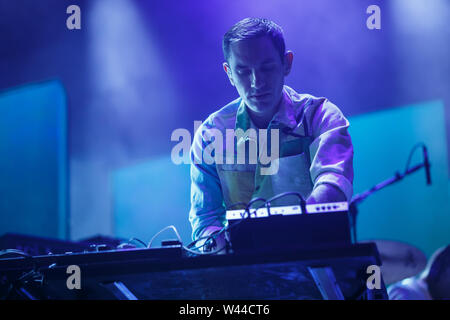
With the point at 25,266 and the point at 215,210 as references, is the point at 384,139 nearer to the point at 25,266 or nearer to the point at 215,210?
the point at 215,210

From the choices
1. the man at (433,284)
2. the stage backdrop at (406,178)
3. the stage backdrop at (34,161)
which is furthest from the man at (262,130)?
the stage backdrop at (34,161)

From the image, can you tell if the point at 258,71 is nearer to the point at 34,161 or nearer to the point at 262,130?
the point at 262,130

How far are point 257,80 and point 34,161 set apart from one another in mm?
3409

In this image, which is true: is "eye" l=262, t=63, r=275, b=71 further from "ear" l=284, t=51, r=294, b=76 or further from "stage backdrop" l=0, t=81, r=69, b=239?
"stage backdrop" l=0, t=81, r=69, b=239

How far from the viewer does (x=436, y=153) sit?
12.8 ft

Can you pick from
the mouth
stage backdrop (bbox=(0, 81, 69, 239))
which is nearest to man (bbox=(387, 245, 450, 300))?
the mouth

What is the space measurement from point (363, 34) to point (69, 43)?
2.53 m

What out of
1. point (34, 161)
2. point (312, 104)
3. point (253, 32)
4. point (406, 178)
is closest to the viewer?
point (253, 32)

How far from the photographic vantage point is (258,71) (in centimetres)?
201

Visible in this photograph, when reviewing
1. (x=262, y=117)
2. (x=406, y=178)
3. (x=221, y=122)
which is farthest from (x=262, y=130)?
(x=406, y=178)

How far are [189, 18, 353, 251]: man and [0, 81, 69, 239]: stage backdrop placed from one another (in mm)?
2963

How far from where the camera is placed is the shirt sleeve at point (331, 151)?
177cm

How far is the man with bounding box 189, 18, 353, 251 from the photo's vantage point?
1.98m
